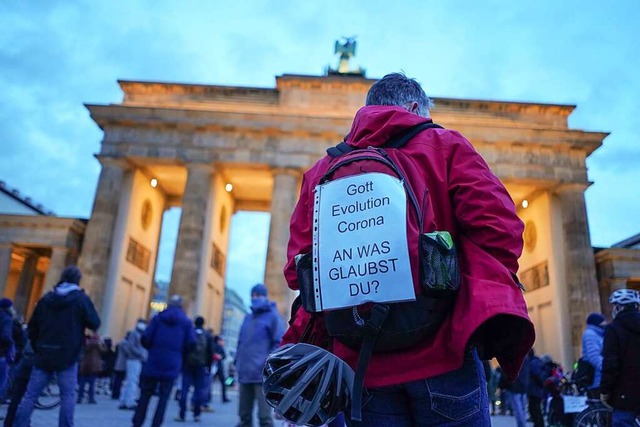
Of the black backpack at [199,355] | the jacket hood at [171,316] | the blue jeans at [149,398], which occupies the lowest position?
Result: the blue jeans at [149,398]

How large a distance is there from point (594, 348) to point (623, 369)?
2102 mm

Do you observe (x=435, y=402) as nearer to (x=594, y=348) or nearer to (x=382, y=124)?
(x=382, y=124)

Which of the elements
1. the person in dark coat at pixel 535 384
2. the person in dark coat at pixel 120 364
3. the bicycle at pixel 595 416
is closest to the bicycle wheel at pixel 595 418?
the bicycle at pixel 595 416

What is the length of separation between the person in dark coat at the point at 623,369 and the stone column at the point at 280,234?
18.8 metres

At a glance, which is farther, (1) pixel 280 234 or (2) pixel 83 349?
(1) pixel 280 234

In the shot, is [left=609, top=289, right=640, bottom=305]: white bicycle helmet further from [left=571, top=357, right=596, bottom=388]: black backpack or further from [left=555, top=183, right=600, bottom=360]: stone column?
[left=555, top=183, right=600, bottom=360]: stone column

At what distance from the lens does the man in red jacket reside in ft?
5.73

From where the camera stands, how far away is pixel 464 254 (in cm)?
191

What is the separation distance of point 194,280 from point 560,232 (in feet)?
61.5

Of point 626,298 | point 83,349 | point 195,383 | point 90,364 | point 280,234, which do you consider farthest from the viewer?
point 280,234

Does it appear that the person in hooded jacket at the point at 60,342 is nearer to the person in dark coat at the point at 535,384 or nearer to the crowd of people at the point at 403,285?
the crowd of people at the point at 403,285

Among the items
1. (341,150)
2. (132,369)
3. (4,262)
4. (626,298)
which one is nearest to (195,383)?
(132,369)

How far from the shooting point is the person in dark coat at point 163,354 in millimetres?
6762

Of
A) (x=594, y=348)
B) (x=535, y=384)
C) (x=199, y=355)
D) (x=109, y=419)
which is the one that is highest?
(x=594, y=348)
